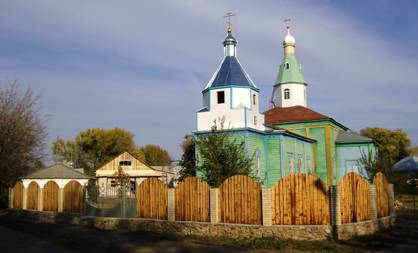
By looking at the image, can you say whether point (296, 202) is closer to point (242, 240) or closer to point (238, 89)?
point (242, 240)

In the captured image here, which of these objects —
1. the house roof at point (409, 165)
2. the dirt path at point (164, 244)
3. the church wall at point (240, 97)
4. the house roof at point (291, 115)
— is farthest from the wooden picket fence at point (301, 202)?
the house roof at point (409, 165)

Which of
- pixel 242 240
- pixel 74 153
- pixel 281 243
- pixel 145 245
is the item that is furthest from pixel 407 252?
pixel 74 153

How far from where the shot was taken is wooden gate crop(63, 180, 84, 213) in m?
22.5

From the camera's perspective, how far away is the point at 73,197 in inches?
898

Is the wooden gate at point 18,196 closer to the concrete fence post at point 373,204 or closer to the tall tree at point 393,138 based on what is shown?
the concrete fence post at point 373,204

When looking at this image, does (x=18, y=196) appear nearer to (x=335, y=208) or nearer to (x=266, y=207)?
(x=266, y=207)

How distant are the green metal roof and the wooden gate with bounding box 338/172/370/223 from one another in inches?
1069

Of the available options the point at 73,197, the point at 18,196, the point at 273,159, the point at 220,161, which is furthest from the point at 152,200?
the point at 273,159

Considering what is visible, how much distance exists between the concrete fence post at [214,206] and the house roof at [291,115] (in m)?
21.9

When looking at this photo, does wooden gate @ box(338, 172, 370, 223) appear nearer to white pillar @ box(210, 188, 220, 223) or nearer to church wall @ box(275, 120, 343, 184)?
white pillar @ box(210, 188, 220, 223)

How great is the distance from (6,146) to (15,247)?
19.9 m

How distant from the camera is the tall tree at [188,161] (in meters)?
25.4

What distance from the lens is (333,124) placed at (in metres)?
39.1

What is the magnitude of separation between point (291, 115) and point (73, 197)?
71.0ft
